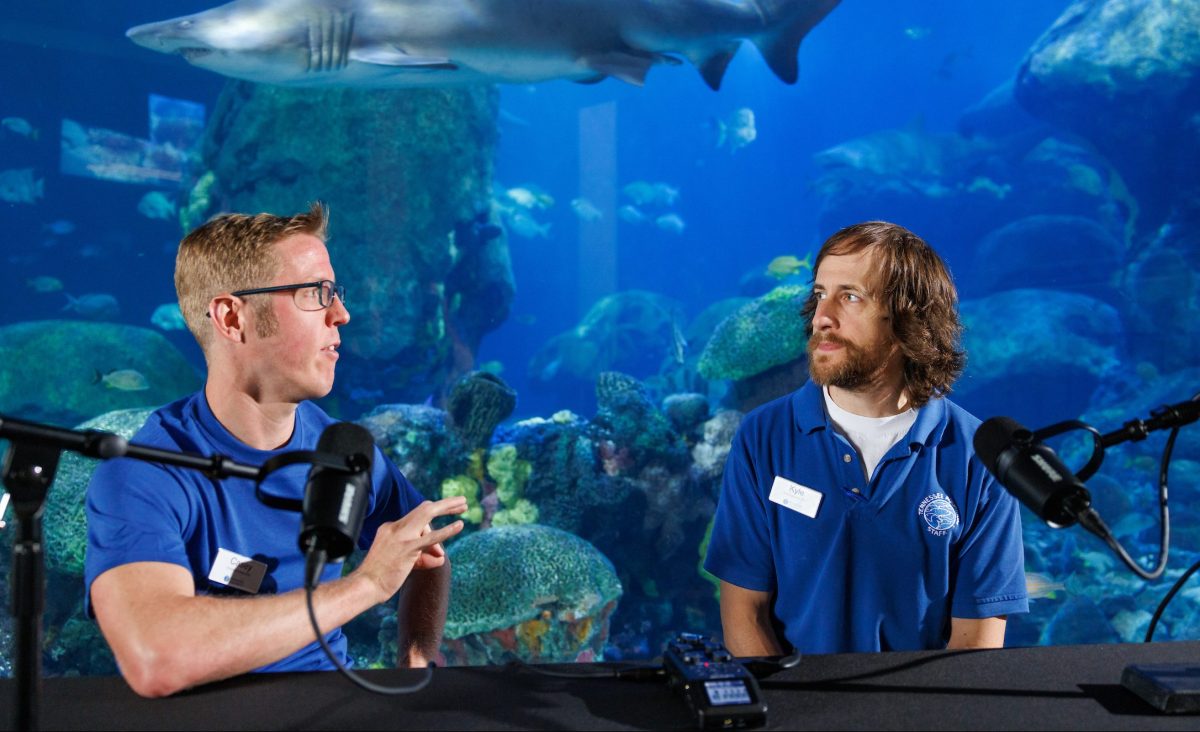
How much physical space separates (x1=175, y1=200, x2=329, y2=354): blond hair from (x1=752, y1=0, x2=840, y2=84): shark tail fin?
6.35m

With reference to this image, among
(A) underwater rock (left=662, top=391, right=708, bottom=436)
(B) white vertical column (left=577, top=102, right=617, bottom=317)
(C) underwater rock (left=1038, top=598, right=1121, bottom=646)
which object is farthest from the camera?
(B) white vertical column (left=577, top=102, right=617, bottom=317)

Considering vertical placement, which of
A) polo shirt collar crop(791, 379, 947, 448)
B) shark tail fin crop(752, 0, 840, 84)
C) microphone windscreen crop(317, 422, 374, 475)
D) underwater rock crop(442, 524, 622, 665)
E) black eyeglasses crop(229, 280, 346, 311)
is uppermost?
shark tail fin crop(752, 0, 840, 84)

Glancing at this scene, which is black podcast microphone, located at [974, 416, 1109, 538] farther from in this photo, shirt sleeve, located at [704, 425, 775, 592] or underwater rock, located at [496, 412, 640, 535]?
underwater rock, located at [496, 412, 640, 535]

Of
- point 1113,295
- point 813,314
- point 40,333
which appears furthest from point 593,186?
point 813,314

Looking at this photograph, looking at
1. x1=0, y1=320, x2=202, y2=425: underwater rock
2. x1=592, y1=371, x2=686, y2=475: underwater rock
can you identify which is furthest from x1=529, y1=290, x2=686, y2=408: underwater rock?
x1=592, y1=371, x2=686, y2=475: underwater rock

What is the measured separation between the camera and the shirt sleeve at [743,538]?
1.97 meters

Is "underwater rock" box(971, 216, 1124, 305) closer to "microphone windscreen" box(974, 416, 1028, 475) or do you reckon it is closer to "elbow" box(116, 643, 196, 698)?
"microphone windscreen" box(974, 416, 1028, 475)

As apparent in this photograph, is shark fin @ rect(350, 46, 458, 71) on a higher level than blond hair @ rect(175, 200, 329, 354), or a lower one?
higher

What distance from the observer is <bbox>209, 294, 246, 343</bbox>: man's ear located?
170 cm

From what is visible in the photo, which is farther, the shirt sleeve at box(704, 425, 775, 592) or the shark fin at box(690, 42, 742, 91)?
the shark fin at box(690, 42, 742, 91)

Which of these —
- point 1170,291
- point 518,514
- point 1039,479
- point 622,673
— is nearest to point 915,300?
point 1039,479

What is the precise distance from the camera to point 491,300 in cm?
1137

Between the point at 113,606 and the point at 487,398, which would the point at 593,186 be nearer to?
the point at 487,398

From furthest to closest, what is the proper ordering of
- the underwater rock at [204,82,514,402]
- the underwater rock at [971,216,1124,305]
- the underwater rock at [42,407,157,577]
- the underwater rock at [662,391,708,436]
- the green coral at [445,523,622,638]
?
the underwater rock at [971,216,1124,305] < the underwater rock at [204,82,514,402] < the underwater rock at [662,391,708,436] < the underwater rock at [42,407,157,577] < the green coral at [445,523,622,638]
